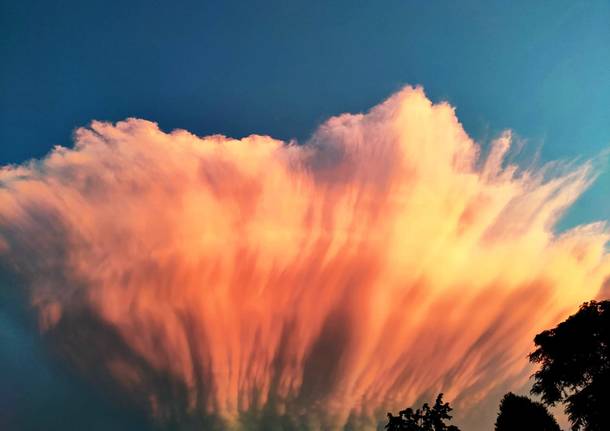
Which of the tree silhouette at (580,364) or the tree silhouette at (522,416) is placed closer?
the tree silhouette at (580,364)

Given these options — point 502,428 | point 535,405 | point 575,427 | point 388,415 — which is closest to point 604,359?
point 575,427

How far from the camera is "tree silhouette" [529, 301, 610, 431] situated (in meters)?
33.3

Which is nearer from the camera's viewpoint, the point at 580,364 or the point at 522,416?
the point at 580,364

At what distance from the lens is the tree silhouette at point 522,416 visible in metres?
42.9

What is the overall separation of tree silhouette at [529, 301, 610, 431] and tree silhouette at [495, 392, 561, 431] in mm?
6754

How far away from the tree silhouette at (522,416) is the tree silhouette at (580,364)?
675 cm

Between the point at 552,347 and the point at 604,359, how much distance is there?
13.3 feet

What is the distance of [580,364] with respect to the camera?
36.2 meters

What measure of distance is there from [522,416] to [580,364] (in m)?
12.6

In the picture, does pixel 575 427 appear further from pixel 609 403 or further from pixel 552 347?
pixel 552 347

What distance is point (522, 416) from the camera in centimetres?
4466

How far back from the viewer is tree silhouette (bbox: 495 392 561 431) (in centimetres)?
4288

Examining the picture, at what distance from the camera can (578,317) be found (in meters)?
37.2

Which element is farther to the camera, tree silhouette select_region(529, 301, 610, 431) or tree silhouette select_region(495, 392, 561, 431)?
tree silhouette select_region(495, 392, 561, 431)
